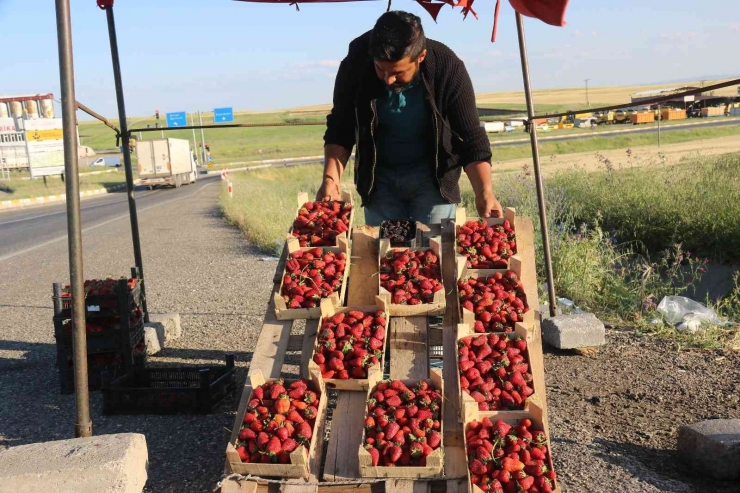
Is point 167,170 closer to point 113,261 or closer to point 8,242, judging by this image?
point 8,242

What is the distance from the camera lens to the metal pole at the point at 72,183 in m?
3.36

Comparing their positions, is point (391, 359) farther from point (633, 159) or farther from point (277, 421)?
point (633, 159)

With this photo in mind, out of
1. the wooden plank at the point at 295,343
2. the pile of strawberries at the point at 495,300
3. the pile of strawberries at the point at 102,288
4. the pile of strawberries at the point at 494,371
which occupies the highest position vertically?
the pile of strawberries at the point at 102,288

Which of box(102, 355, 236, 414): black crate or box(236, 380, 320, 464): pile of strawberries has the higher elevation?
box(236, 380, 320, 464): pile of strawberries

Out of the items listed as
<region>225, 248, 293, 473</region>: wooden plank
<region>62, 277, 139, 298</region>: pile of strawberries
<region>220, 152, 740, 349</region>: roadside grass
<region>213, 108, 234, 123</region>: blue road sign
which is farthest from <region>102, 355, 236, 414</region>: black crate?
<region>213, 108, 234, 123</region>: blue road sign

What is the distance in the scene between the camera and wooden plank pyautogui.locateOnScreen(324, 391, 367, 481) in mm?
3232

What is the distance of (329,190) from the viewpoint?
4.59 meters

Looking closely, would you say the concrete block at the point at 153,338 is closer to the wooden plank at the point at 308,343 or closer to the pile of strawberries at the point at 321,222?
the pile of strawberries at the point at 321,222

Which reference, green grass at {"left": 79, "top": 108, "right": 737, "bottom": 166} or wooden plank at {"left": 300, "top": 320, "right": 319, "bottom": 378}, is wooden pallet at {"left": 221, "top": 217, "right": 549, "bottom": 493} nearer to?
wooden plank at {"left": 300, "top": 320, "right": 319, "bottom": 378}

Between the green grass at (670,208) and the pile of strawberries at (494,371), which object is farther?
the green grass at (670,208)

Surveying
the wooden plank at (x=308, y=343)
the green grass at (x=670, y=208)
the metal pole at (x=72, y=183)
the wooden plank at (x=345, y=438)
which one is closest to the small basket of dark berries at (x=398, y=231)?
the wooden plank at (x=308, y=343)

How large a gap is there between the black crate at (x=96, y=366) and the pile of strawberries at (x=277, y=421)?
193cm

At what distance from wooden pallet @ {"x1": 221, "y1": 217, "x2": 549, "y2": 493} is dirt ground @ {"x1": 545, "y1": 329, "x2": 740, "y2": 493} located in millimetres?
574

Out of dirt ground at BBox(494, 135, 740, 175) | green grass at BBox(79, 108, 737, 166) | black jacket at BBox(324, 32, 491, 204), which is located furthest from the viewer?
green grass at BBox(79, 108, 737, 166)
